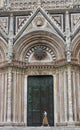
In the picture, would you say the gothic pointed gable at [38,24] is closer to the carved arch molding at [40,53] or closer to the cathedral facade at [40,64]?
the cathedral facade at [40,64]

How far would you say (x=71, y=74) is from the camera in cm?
1981

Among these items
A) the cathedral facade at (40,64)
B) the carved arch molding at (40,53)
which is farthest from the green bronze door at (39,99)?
the carved arch molding at (40,53)

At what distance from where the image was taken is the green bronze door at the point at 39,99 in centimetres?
2014

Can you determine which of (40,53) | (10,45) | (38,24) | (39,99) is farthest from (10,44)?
(39,99)

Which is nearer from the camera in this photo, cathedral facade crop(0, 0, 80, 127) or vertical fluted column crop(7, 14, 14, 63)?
cathedral facade crop(0, 0, 80, 127)

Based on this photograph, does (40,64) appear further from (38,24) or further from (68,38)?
(38,24)

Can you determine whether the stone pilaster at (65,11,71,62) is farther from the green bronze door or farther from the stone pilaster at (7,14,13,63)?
the stone pilaster at (7,14,13,63)

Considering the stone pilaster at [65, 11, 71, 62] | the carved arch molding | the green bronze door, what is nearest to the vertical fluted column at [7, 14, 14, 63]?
the carved arch molding

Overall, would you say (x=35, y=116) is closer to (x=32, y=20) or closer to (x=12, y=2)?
(x=32, y=20)

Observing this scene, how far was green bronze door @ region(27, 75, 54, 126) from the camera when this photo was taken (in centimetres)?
2014

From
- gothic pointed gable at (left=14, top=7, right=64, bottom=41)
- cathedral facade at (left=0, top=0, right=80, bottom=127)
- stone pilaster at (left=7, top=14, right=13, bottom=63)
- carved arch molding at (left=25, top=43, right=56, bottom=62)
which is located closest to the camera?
cathedral facade at (left=0, top=0, right=80, bottom=127)

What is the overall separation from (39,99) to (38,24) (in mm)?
5120

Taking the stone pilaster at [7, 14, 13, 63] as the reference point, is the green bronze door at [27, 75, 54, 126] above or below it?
below

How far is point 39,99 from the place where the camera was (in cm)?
2056
